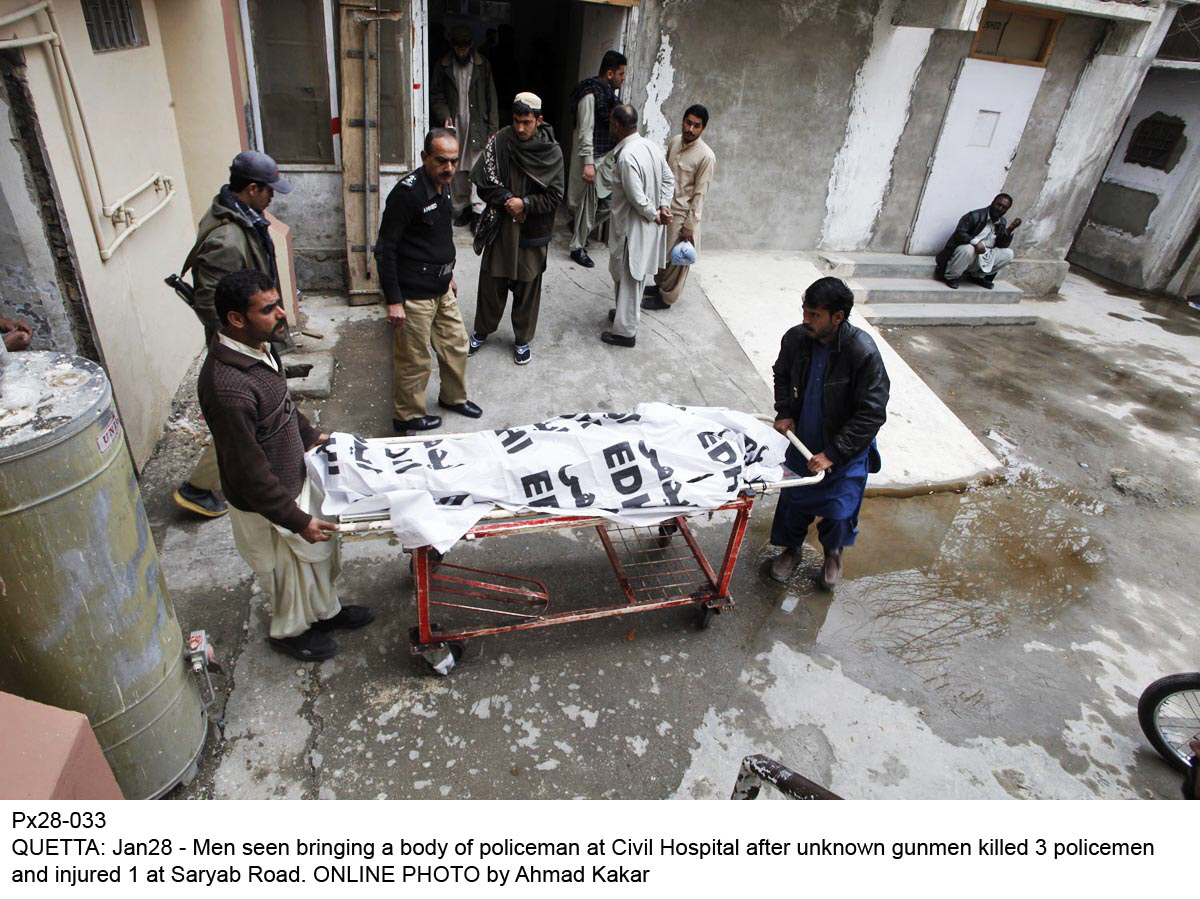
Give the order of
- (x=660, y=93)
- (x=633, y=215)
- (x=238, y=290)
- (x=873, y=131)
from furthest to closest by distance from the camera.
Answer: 1. (x=873, y=131)
2. (x=660, y=93)
3. (x=633, y=215)
4. (x=238, y=290)

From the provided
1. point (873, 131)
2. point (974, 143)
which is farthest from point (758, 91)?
point (974, 143)

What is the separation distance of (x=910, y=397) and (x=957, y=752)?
3.76 meters

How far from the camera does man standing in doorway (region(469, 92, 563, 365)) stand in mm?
5188

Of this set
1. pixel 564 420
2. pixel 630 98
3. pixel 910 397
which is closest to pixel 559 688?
pixel 564 420

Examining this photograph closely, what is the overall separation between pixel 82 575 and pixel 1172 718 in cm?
475

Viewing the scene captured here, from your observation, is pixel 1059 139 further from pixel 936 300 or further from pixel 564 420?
pixel 564 420

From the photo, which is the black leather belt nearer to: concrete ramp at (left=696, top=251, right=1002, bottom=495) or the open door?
the open door

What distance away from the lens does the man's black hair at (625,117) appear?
5824 millimetres

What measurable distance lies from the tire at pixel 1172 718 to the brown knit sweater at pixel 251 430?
4082 mm

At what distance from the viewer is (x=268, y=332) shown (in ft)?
8.86

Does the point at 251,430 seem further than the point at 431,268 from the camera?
No

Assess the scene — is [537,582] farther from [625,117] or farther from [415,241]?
[625,117]

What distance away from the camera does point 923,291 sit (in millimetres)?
9172
